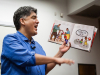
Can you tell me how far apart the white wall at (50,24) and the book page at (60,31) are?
1.01m

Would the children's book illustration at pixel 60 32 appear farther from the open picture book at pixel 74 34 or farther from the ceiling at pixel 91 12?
the ceiling at pixel 91 12

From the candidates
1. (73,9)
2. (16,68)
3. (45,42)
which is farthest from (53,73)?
(16,68)

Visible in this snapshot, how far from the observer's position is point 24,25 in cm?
88

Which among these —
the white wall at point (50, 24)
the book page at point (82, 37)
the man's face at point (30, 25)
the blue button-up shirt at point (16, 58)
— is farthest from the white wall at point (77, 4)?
the blue button-up shirt at point (16, 58)

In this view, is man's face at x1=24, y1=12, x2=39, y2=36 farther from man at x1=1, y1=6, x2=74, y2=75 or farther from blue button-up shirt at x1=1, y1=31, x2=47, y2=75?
blue button-up shirt at x1=1, y1=31, x2=47, y2=75

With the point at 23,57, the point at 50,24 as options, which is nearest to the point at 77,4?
the point at 50,24

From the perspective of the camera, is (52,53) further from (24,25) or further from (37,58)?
(37,58)

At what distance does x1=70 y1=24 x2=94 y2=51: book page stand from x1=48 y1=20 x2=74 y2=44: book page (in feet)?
0.17

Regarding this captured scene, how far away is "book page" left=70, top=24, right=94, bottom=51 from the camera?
1083 millimetres

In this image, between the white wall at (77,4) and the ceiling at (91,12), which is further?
the ceiling at (91,12)

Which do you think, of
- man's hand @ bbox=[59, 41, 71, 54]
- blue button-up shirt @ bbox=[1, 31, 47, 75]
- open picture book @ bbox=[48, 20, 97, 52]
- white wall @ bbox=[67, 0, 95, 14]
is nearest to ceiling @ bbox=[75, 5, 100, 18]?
white wall @ bbox=[67, 0, 95, 14]

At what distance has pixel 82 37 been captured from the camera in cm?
114

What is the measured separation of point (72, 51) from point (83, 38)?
1.22m

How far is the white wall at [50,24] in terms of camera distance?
1987mm
